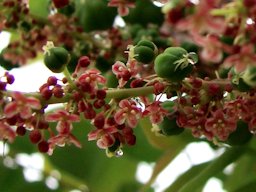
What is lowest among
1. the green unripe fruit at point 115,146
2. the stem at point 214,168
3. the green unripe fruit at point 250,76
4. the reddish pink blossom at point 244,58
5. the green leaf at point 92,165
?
the green leaf at point 92,165

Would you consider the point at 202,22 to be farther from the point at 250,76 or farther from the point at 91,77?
the point at 91,77

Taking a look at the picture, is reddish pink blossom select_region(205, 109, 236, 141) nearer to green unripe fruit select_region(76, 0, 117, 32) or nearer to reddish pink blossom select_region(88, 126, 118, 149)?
reddish pink blossom select_region(88, 126, 118, 149)

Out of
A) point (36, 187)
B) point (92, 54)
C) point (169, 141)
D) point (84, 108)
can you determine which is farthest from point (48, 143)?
point (36, 187)

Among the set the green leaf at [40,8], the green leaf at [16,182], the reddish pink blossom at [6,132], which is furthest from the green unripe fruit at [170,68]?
the green leaf at [16,182]

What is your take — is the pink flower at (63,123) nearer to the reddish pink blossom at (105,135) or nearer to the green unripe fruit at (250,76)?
the reddish pink blossom at (105,135)

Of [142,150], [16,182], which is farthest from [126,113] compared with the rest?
[142,150]

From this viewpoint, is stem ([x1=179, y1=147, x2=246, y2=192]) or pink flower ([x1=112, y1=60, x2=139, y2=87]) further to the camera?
stem ([x1=179, y1=147, x2=246, y2=192])

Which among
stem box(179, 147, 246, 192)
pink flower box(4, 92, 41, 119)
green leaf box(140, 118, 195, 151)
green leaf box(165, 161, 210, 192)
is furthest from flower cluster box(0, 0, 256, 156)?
green leaf box(140, 118, 195, 151)
